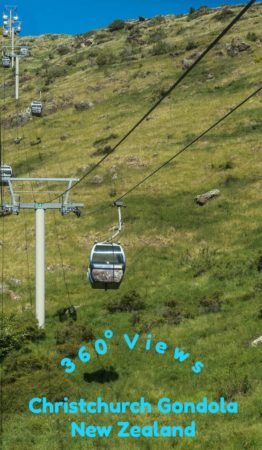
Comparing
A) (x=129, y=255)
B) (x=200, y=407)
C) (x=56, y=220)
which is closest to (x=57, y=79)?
(x=56, y=220)

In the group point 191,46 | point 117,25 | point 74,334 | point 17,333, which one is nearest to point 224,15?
point 191,46

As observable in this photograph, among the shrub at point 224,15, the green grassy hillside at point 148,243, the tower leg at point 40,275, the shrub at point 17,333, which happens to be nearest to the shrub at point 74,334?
the green grassy hillside at point 148,243

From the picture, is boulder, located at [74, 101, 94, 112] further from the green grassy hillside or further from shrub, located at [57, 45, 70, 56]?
shrub, located at [57, 45, 70, 56]

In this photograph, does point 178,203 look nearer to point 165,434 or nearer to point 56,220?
point 56,220

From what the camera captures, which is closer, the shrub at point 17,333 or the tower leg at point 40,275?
the shrub at point 17,333

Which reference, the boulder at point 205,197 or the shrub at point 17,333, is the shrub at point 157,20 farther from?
the shrub at point 17,333
